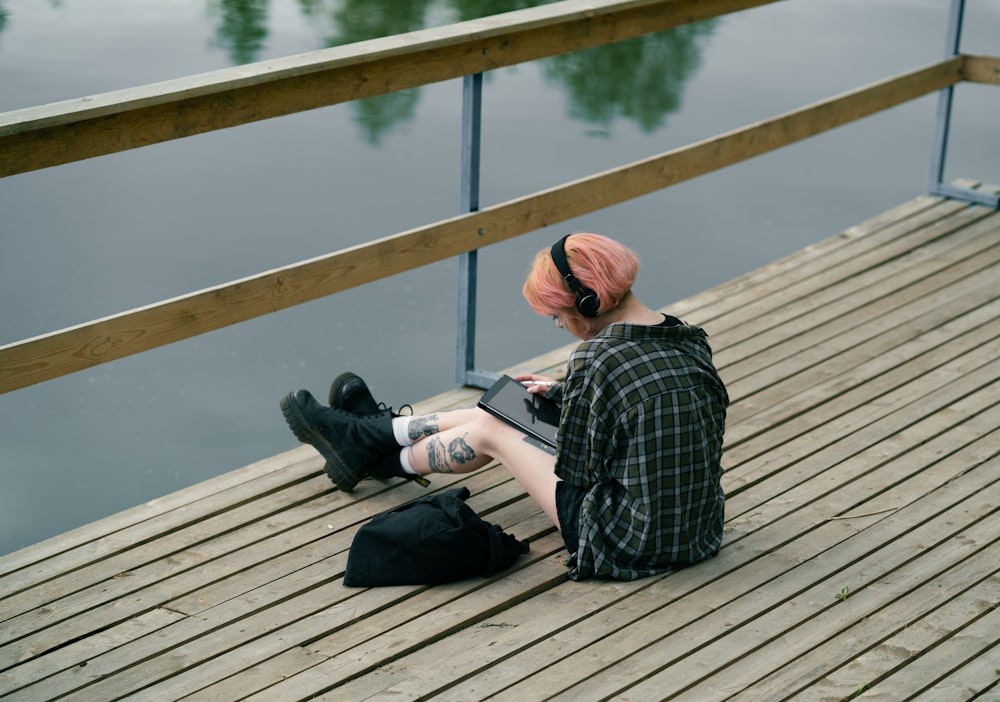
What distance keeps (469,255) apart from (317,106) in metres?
0.69

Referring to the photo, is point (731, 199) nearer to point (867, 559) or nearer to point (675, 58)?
point (675, 58)

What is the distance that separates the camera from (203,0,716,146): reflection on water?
1003 cm

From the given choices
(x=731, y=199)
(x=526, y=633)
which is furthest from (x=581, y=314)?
(x=731, y=199)

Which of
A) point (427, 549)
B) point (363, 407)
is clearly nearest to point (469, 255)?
point (363, 407)

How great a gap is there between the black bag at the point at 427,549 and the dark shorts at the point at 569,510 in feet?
0.41

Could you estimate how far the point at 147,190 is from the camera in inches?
328

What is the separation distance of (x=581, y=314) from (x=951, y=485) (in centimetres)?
105

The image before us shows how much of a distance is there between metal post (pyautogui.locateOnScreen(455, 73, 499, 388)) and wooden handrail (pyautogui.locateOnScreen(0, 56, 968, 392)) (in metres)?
0.07

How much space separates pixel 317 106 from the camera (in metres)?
3.13

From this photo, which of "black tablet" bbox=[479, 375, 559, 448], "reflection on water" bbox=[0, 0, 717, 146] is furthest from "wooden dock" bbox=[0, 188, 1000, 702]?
"reflection on water" bbox=[0, 0, 717, 146]

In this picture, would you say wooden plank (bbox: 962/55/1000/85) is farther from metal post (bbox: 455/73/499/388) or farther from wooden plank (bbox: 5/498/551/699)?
wooden plank (bbox: 5/498/551/699)

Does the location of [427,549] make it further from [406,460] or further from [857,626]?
[857,626]

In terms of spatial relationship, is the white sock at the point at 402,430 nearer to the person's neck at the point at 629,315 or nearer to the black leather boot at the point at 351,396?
the black leather boot at the point at 351,396

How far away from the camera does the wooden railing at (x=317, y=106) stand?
2654 millimetres
